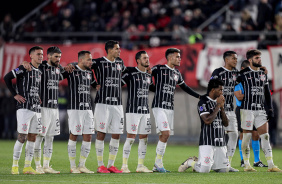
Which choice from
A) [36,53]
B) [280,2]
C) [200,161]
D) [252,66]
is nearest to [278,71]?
[280,2]

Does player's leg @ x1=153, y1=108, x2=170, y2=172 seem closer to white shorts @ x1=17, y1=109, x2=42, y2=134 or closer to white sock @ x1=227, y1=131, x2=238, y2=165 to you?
white sock @ x1=227, y1=131, x2=238, y2=165

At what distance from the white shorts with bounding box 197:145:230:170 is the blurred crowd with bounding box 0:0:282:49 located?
1117cm

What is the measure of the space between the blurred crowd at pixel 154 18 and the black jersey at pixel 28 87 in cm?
1192

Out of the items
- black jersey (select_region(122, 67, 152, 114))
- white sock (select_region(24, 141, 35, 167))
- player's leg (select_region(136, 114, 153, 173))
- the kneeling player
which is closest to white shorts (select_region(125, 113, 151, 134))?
player's leg (select_region(136, 114, 153, 173))

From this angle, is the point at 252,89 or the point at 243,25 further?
the point at 243,25

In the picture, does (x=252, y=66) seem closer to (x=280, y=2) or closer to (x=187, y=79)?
(x=187, y=79)

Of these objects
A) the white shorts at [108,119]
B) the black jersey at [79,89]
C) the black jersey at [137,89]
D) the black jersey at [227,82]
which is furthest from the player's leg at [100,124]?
the black jersey at [227,82]

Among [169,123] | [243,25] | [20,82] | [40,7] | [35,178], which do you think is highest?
[40,7]

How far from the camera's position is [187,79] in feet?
76.6

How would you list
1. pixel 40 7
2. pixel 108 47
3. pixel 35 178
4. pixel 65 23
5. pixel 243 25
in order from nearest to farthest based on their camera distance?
pixel 35 178 → pixel 108 47 → pixel 243 25 → pixel 65 23 → pixel 40 7

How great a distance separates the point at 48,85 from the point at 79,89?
664 millimetres

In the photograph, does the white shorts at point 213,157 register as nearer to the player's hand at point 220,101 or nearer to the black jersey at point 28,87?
the player's hand at point 220,101

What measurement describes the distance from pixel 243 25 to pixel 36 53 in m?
13.1

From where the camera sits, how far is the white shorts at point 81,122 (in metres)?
12.8
